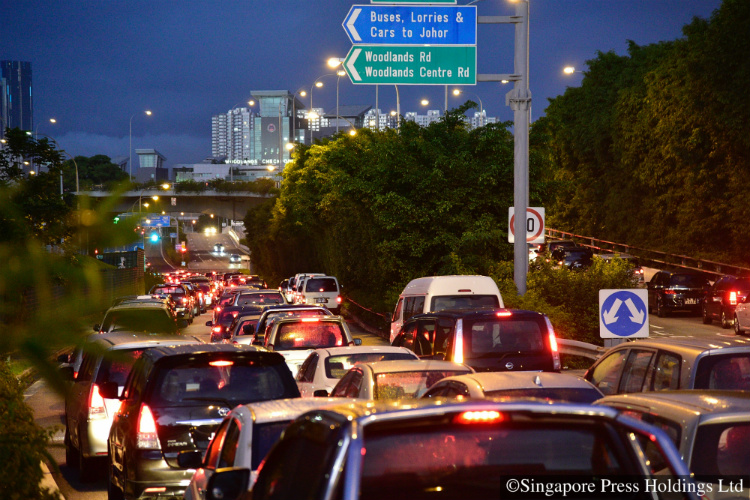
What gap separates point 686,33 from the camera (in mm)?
44062

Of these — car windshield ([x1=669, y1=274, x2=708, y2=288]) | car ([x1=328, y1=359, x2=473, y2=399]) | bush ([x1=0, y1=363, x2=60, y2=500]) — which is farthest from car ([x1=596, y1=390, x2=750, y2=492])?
car windshield ([x1=669, y1=274, x2=708, y2=288])

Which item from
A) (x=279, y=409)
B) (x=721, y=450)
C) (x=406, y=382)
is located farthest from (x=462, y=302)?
(x=721, y=450)

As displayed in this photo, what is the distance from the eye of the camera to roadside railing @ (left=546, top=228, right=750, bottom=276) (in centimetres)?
4350

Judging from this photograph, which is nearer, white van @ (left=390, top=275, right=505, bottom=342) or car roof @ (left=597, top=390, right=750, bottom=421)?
car roof @ (left=597, top=390, right=750, bottom=421)

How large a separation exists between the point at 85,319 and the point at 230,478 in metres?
2.32

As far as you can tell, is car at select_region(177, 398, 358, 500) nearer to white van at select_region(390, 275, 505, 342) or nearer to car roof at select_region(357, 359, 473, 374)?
car roof at select_region(357, 359, 473, 374)

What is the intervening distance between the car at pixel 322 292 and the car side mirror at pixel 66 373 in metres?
37.7

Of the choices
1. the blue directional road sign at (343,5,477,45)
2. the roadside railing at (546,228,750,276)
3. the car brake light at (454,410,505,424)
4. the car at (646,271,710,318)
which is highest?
the blue directional road sign at (343,5,477,45)

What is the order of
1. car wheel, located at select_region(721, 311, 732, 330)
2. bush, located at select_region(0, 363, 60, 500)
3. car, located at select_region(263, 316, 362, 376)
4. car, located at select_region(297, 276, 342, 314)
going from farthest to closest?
car, located at select_region(297, 276, 342, 314) < car wheel, located at select_region(721, 311, 732, 330) < car, located at select_region(263, 316, 362, 376) < bush, located at select_region(0, 363, 60, 500)

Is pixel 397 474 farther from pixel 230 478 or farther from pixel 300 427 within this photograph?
pixel 230 478

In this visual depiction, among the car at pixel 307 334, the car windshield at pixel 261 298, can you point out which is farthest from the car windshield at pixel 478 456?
the car windshield at pixel 261 298

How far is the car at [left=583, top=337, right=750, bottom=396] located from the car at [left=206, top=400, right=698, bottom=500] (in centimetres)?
468

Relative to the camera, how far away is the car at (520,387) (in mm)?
8570

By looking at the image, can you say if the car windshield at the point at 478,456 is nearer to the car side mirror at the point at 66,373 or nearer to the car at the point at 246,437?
the car side mirror at the point at 66,373
